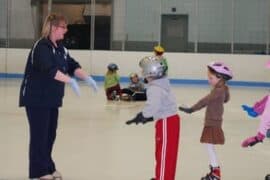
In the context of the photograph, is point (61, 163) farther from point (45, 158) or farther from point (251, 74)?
point (251, 74)

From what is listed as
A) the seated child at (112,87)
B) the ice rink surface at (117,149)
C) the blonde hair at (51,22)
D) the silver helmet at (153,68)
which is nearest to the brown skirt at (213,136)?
the ice rink surface at (117,149)

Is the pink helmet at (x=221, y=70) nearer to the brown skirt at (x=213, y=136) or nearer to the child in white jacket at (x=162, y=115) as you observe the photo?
the brown skirt at (x=213, y=136)

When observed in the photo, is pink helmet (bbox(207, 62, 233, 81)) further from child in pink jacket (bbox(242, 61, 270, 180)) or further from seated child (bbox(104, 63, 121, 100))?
seated child (bbox(104, 63, 121, 100))

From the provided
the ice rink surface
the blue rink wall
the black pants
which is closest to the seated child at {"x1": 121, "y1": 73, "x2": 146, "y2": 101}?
the ice rink surface

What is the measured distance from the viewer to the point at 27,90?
4.39 meters

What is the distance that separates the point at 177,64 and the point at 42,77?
15.1 meters

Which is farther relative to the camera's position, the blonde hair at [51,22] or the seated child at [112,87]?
the seated child at [112,87]

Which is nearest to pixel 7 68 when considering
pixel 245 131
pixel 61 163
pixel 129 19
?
pixel 129 19

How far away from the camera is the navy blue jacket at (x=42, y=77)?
426 cm

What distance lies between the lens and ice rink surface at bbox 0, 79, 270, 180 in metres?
5.02

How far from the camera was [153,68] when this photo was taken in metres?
3.98

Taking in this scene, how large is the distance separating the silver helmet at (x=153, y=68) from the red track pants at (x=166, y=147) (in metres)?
0.34

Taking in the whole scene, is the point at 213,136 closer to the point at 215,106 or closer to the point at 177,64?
the point at 215,106

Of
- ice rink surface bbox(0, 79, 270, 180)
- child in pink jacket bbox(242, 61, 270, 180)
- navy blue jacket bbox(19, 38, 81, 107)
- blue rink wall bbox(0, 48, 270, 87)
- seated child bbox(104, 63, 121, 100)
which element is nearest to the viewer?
navy blue jacket bbox(19, 38, 81, 107)
